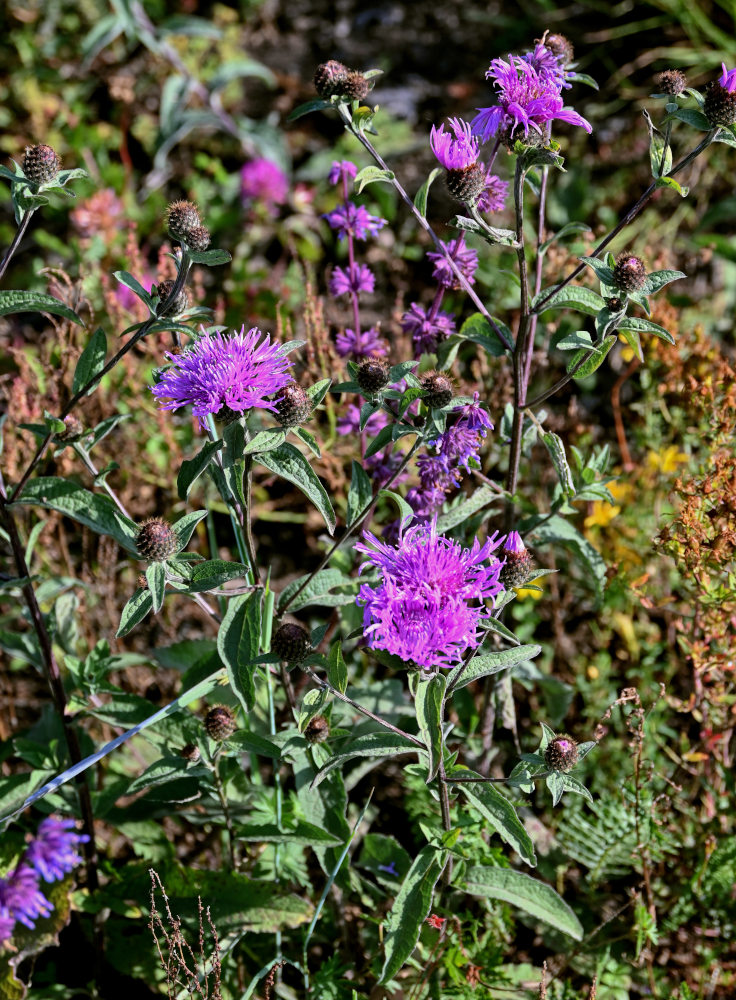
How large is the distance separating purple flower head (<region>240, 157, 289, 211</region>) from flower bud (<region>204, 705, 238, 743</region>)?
3.07m

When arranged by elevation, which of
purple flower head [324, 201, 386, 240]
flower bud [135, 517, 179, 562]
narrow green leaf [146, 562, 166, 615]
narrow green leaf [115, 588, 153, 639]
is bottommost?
narrow green leaf [115, 588, 153, 639]

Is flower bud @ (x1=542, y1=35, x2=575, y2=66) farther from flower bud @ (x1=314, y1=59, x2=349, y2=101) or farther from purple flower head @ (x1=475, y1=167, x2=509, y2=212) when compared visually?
flower bud @ (x1=314, y1=59, x2=349, y2=101)

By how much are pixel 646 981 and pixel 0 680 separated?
82.9 inches

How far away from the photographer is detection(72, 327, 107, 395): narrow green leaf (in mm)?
2148

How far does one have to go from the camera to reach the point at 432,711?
1.76 m

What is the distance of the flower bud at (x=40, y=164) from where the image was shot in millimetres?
1940

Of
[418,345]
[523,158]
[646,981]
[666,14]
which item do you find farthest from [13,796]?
[666,14]

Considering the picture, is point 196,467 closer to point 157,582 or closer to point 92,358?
point 157,582

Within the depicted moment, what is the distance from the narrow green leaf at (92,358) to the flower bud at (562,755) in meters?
1.27

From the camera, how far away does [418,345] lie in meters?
2.42

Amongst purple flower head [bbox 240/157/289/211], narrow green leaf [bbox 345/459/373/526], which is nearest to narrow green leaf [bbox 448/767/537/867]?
narrow green leaf [bbox 345/459/373/526]

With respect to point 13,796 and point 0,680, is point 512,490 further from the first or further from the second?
point 0,680

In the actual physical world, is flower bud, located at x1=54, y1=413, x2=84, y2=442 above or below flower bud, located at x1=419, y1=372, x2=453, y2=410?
below

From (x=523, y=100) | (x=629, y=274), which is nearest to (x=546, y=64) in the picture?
(x=523, y=100)
